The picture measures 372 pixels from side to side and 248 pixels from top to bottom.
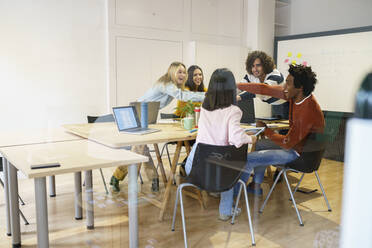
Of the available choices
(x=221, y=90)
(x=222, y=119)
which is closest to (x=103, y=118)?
(x=222, y=119)

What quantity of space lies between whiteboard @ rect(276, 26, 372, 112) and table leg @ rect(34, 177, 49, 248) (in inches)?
43.8

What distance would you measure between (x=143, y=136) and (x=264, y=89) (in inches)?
43.7

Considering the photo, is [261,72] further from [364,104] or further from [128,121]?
[128,121]

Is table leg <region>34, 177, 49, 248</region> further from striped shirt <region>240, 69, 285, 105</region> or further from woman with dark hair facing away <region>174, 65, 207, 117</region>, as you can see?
striped shirt <region>240, 69, 285, 105</region>

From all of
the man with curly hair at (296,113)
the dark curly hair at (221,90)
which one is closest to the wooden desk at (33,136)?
the dark curly hair at (221,90)

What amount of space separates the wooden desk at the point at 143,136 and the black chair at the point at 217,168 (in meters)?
0.29

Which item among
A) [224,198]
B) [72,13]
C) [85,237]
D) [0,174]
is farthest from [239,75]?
[0,174]

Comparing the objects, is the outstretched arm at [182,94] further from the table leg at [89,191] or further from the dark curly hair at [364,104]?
the dark curly hair at [364,104]

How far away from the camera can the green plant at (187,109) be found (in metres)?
1.58

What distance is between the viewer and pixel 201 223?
5.51ft

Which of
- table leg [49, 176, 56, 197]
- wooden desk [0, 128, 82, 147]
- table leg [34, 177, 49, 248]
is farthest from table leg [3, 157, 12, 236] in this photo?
table leg [34, 177, 49, 248]

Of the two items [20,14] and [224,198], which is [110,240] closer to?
[224,198]

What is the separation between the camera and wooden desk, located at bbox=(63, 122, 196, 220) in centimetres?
170

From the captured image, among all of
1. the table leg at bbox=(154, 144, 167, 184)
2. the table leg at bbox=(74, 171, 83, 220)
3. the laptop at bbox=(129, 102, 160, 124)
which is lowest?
the table leg at bbox=(74, 171, 83, 220)
